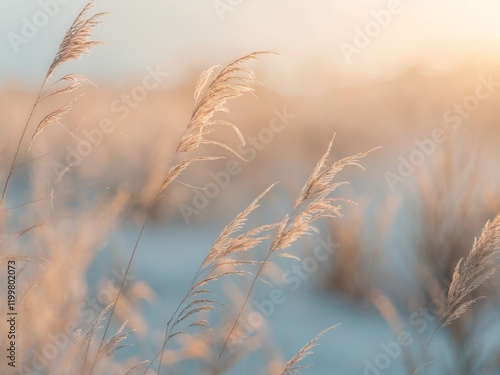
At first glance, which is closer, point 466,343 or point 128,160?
point 466,343

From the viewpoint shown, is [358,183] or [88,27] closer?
[88,27]

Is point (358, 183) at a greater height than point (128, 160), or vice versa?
point (128, 160)

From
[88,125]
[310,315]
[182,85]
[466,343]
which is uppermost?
[182,85]

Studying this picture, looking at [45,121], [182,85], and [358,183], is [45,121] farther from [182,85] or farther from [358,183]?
[182,85]

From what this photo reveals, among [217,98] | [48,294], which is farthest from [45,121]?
[48,294]

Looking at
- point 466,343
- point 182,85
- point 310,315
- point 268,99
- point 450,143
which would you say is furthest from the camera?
point 182,85

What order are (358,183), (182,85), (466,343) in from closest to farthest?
(466,343) < (358,183) < (182,85)

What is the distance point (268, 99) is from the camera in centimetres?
1454

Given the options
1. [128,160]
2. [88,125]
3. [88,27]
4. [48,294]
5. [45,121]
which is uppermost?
[88,125]

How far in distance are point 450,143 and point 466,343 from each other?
1.13 metres

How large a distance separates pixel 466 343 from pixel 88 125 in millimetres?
8548

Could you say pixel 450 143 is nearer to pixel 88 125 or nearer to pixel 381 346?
pixel 381 346

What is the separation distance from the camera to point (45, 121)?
189cm

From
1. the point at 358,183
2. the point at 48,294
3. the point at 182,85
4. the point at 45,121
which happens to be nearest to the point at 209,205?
the point at 358,183
